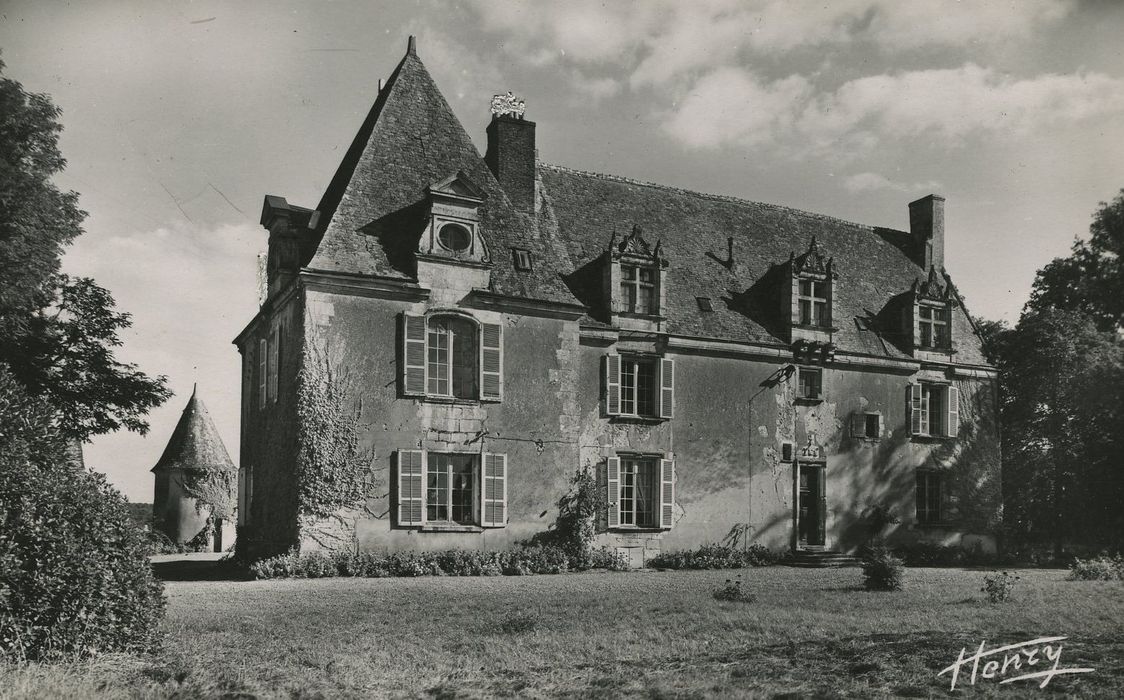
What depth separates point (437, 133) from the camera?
2114 cm

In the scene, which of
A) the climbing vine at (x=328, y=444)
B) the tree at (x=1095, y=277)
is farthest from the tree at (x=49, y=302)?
the tree at (x=1095, y=277)

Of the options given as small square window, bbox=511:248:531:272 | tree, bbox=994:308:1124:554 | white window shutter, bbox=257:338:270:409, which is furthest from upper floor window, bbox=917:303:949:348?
white window shutter, bbox=257:338:270:409

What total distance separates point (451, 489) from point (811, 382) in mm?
10130

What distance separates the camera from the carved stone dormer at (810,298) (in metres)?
24.0

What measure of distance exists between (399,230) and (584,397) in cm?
545

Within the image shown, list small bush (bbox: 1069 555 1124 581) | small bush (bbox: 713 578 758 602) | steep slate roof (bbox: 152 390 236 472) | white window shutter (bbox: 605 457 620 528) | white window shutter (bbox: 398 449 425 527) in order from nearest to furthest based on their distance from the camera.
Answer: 1. small bush (bbox: 713 578 758 602)
2. small bush (bbox: 1069 555 1124 581)
3. white window shutter (bbox: 398 449 425 527)
4. white window shutter (bbox: 605 457 620 528)
5. steep slate roof (bbox: 152 390 236 472)

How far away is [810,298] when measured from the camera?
24.2 metres

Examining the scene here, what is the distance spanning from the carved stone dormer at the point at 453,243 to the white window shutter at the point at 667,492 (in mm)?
5992

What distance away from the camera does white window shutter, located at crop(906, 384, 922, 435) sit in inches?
997

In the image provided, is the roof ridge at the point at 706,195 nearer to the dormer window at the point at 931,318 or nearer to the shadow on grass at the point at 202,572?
the dormer window at the point at 931,318

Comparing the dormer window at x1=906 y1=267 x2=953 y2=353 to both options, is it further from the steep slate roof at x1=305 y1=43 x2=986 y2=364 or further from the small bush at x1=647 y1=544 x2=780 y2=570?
the small bush at x1=647 y1=544 x2=780 y2=570

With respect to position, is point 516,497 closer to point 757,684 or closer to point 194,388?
point 757,684

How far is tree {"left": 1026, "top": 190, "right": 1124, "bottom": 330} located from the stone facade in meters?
5.12

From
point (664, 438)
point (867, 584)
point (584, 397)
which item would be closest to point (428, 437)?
point (584, 397)
